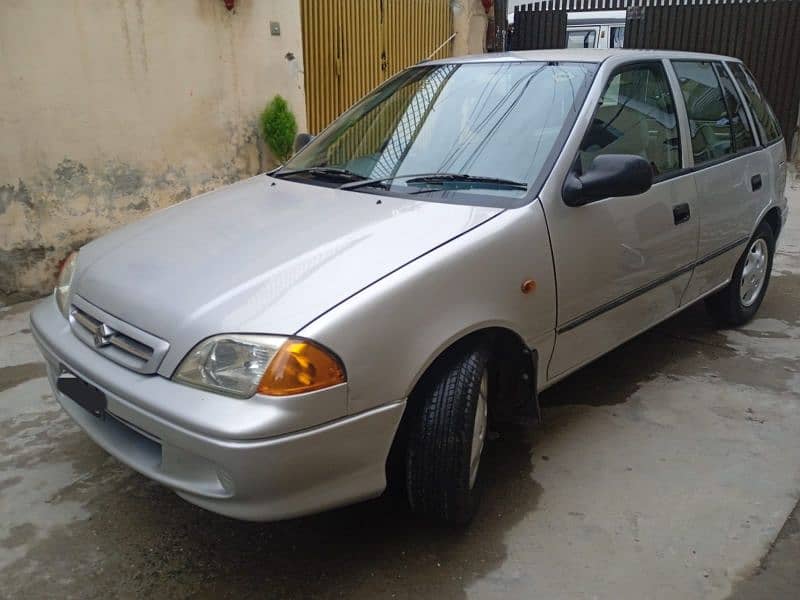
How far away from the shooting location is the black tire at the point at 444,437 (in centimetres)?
239

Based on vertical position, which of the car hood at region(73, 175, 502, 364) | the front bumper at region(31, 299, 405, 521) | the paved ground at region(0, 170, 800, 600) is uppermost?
the car hood at region(73, 175, 502, 364)

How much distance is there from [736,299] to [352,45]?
16.4 feet

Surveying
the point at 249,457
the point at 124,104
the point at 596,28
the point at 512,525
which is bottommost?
the point at 512,525

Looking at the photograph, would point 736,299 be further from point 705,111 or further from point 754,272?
point 705,111

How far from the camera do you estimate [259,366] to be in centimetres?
209

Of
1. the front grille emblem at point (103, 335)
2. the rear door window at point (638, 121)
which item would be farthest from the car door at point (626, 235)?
the front grille emblem at point (103, 335)

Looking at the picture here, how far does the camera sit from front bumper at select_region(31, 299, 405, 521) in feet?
6.72

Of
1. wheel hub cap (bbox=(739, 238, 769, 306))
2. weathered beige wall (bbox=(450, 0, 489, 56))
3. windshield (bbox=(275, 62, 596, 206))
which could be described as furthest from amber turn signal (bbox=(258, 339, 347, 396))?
weathered beige wall (bbox=(450, 0, 489, 56))

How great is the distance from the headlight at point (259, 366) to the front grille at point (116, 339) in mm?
140

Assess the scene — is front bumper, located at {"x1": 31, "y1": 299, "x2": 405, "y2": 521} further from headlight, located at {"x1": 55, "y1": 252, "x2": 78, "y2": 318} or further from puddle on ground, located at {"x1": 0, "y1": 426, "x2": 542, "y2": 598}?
headlight, located at {"x1": 55, "y1": 252, "x2": 78, "y2": 318}

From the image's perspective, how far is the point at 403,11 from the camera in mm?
8492

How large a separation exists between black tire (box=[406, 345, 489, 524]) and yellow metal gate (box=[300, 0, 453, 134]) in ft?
18.0

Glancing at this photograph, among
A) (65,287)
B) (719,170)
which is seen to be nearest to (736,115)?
(719,170)

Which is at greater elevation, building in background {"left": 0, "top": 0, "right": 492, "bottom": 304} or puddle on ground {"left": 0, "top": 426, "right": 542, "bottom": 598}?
building in background {"left": 0, "top": 0, "right": 492, "bottom": 304}
